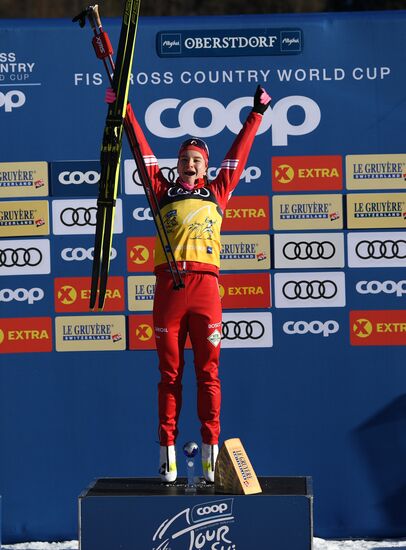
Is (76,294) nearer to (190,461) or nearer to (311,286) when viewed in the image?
(311,286)

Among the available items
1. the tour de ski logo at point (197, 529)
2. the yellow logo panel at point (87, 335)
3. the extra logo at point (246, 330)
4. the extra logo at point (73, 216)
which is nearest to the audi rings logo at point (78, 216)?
the extra logo at point (73, 216)

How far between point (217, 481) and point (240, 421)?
3.13ft

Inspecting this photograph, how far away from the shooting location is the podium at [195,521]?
4.35m

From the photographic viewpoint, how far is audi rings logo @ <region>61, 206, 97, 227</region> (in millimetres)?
5438

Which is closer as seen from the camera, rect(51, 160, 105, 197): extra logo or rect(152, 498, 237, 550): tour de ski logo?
rect(152, 498, 237, 550): tour de ski logo

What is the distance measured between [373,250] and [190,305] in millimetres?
1247

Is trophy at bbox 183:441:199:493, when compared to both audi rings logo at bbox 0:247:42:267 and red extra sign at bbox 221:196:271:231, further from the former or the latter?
audi rings logo at bbox 0:247:42:267

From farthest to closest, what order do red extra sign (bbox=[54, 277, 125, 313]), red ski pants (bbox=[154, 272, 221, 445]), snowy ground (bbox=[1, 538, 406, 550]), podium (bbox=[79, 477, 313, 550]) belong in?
red extra sign (bbox=[54, 277, 125, 313]) < snowy ground (bbox=[1, 538, 406, 550]) < red ski pants (bbox=[154, 272, 221, 445]) < podium (bbox=[79, 477, 313, 550])

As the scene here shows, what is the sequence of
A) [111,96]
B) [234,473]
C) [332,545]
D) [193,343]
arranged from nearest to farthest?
[234,473] < [111,96] < [193,343] < [332,545]

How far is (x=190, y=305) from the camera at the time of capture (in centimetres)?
457

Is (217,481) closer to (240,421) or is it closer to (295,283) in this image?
(240,421)

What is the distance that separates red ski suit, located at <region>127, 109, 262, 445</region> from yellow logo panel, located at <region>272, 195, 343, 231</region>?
798mm

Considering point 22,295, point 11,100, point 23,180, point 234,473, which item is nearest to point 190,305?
point 234,473

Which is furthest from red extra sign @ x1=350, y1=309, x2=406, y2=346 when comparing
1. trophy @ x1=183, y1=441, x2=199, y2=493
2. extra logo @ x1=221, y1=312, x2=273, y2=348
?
trophy @ x1=183, y1=441, x2=199, y2=493
